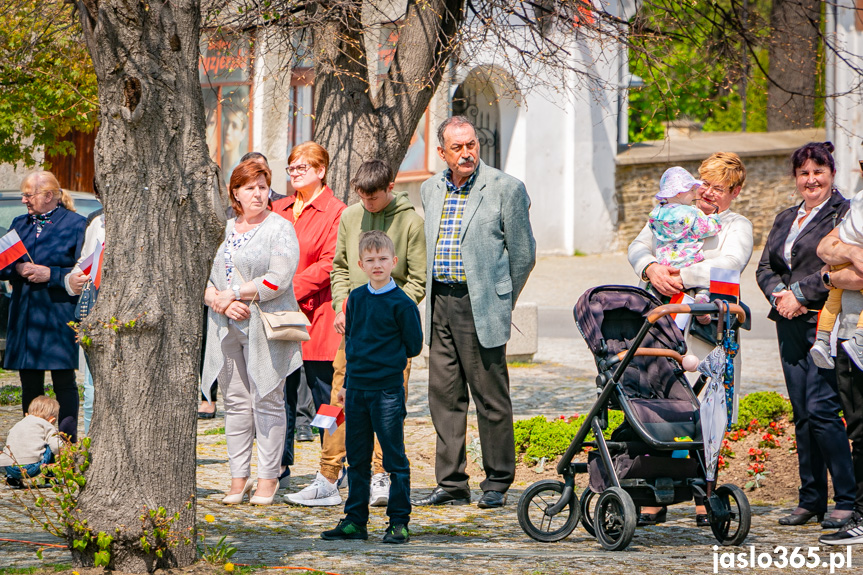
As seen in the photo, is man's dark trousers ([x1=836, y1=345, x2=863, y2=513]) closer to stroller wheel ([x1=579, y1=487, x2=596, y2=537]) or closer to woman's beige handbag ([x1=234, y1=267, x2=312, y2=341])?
stroller wheel ([x1=579, y1=487, x2=596, y2=537])

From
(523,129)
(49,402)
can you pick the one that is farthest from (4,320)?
(523,129)

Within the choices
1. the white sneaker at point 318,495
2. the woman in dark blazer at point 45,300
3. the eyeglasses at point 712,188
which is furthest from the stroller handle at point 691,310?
the woman in dark blazer at point 45,300

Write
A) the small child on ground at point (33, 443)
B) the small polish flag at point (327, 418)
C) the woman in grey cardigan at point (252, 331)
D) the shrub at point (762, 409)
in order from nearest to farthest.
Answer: the small polish flag at point (327, 418) → the woman in grey cardigan at point (252, 331) → the small child on ground at point (33, 443) → the shrub at point (762, 409)

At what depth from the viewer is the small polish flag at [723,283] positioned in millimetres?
6121

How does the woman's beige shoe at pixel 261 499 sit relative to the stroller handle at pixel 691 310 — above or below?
below

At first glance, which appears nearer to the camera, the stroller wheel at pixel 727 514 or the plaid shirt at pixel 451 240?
the stroller wheel at pixel 727 514

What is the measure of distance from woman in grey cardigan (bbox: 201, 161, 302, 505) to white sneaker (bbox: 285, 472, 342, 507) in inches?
6.2

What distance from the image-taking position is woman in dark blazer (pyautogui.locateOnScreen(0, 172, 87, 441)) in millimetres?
7645

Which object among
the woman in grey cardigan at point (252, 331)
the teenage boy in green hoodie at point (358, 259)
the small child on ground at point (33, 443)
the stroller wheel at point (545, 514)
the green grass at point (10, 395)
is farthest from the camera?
the green grass at point (10, 395)

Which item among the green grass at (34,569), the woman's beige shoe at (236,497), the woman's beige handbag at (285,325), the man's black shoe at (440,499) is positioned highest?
the woman's beige handbag at (285,325)

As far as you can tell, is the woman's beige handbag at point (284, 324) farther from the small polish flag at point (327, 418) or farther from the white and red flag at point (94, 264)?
the white and red flag at point (94, 264)

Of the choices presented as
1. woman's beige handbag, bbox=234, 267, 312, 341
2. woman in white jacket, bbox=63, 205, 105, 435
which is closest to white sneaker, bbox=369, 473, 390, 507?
woman's beige handbag, bbox=234, 267, 312, 341

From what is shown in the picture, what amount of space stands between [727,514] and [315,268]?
2.98m

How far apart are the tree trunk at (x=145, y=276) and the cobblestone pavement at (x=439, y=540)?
20.4 inches
